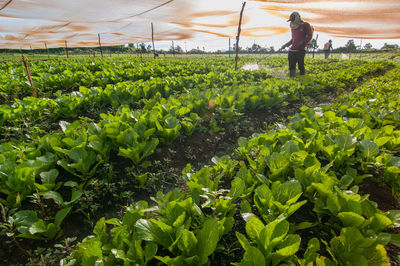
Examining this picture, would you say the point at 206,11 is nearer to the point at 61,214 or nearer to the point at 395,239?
the point at 61,214

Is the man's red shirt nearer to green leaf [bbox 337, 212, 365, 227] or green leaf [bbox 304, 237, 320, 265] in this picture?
green leaf [bbox 337, 212, 365, 227]

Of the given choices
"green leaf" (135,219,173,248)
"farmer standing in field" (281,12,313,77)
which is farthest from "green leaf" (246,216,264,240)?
"farmer standing in field" (281,12,313,77)

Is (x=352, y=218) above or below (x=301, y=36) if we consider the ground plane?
below

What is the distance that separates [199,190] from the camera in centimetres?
150

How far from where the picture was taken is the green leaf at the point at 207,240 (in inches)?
40.7

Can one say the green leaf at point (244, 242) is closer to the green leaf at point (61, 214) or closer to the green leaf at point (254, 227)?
the green leaf at point (254, 227)

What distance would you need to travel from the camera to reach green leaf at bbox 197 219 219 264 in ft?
3.39

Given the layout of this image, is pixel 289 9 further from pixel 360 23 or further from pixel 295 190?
pixel 295 190

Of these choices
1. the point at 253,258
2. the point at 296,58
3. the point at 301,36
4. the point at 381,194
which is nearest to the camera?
the point at 253,258

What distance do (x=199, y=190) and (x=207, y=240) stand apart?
1.53ft

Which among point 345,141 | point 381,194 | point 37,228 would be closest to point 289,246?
point 381,194

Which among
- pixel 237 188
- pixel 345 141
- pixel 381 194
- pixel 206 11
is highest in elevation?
pixel 206 11

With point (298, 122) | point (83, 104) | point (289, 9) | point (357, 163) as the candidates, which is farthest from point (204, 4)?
point (357, 163)

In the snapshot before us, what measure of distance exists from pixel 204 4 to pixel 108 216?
761cm
